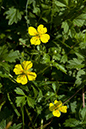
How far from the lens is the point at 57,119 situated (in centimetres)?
238

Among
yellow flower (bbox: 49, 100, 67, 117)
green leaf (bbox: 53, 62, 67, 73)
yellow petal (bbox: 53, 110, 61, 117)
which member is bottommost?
yellow petal (bbox: 53, 110, 61, 117)

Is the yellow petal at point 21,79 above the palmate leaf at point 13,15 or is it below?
below

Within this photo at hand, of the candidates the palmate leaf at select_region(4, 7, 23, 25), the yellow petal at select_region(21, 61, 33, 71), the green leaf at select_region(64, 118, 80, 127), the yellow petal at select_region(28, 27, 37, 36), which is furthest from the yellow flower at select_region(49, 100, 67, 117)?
the palmate leaf at select_region(4, 7, 23, 25)

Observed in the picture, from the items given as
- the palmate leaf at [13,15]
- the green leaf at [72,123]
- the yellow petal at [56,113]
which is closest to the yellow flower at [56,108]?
the yellow petal at [56,113]

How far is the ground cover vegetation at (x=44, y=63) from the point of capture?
7.06 ft

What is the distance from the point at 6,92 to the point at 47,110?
55 centimetres

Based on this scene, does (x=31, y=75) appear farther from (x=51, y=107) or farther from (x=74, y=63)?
(x=74, y=63)

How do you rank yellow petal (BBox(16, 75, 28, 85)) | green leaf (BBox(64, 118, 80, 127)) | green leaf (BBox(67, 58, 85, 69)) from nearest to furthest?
yellow petal (BBox(16, 75, 28, 85)), green leaf (BBox(64, 118, 80, 127)), green leaf (BBox(67, 58, 85, 69))

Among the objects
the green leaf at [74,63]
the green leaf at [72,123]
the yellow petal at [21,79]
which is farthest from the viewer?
the green leaf at [74,63]

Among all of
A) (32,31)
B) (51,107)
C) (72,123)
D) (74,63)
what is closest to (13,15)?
(32,31)

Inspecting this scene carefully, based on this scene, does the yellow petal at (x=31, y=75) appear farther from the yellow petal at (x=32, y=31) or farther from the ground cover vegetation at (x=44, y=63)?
the yellow petal at (x=32, y=31)

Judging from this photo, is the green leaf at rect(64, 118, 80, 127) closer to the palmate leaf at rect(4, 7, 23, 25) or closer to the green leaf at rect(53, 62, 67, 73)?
the green leaf at rect(53, 62, 67, 73)

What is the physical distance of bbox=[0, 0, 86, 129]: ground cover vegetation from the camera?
215 centimetres

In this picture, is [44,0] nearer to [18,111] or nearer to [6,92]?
[6,92]
